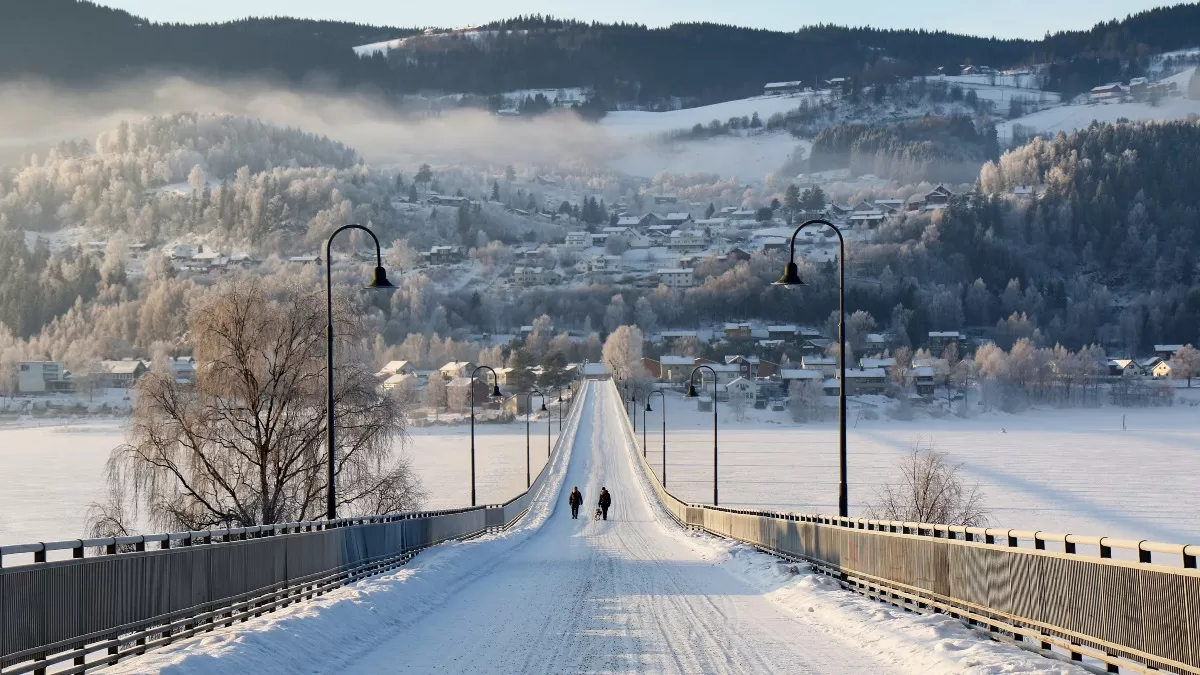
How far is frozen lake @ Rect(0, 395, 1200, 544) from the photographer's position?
6725cm

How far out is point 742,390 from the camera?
191 meters

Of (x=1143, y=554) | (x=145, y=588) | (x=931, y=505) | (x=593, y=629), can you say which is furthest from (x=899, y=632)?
(x=931, y=505)

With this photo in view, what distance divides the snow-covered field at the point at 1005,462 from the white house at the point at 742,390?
9042 millimetres

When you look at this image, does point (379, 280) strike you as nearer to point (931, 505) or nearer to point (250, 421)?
point (250, 421)

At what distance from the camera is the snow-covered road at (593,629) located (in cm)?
1570

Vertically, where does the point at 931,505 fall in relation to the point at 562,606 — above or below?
below

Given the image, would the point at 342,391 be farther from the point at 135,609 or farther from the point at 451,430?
the point at 451,430

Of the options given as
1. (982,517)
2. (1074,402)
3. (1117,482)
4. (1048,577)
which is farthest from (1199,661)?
(1074,402)

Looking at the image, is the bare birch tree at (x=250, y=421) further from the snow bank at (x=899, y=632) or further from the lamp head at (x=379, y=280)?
the snow bank at (x=899, y=632)

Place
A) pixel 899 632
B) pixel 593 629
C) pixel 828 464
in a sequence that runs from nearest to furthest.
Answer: pixel 899 632
pixel 593 629
pixel 828 464

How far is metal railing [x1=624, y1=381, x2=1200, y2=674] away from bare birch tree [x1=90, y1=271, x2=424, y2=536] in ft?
76.7

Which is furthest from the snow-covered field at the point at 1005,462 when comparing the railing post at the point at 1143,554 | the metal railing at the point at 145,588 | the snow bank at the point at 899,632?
the railing post at the point at 1143,554

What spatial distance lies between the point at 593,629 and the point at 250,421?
28867 millimetres

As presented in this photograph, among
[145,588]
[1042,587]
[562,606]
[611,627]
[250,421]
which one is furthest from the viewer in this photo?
[250,421]
